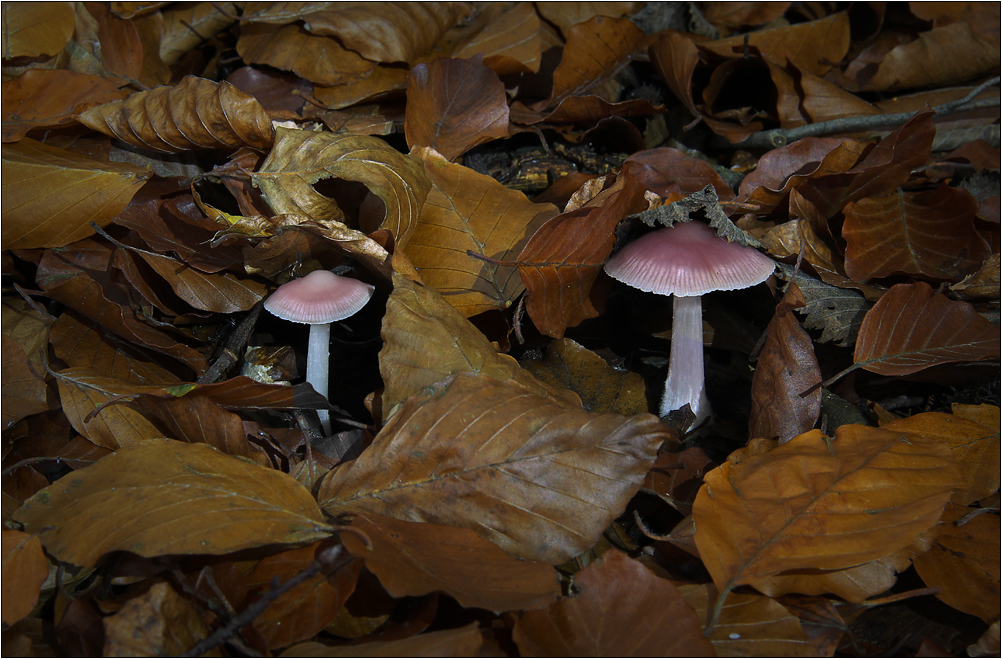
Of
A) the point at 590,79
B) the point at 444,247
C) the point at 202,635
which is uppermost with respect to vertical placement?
Result: the point at 590,79

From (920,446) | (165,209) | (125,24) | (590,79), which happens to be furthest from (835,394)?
(125,24)

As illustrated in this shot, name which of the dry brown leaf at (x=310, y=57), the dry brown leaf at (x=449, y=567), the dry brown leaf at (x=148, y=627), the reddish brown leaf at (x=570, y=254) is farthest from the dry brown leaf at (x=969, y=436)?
the dry brown leaf at (x=310, y=57)

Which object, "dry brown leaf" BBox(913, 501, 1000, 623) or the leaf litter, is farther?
"dry brown leaf" BBox(913, 501, 1000, 623)

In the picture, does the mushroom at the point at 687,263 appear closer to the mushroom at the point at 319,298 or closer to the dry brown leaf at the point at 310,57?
the mushroom at the point at 319,298

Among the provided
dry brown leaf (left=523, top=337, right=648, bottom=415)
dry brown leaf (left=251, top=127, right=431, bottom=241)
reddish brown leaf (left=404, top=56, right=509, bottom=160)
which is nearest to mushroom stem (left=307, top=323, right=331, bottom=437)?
dry brown leaf (left=251, top=127, right=431, bottom=241)

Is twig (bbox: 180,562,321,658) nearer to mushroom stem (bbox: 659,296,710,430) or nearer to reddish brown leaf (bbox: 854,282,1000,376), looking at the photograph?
mushroom stem (bbox: 659,296,710,430)

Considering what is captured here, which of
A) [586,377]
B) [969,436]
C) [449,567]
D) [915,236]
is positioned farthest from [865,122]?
[449,567]

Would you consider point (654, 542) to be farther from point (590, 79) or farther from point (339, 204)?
point (590, 79)
